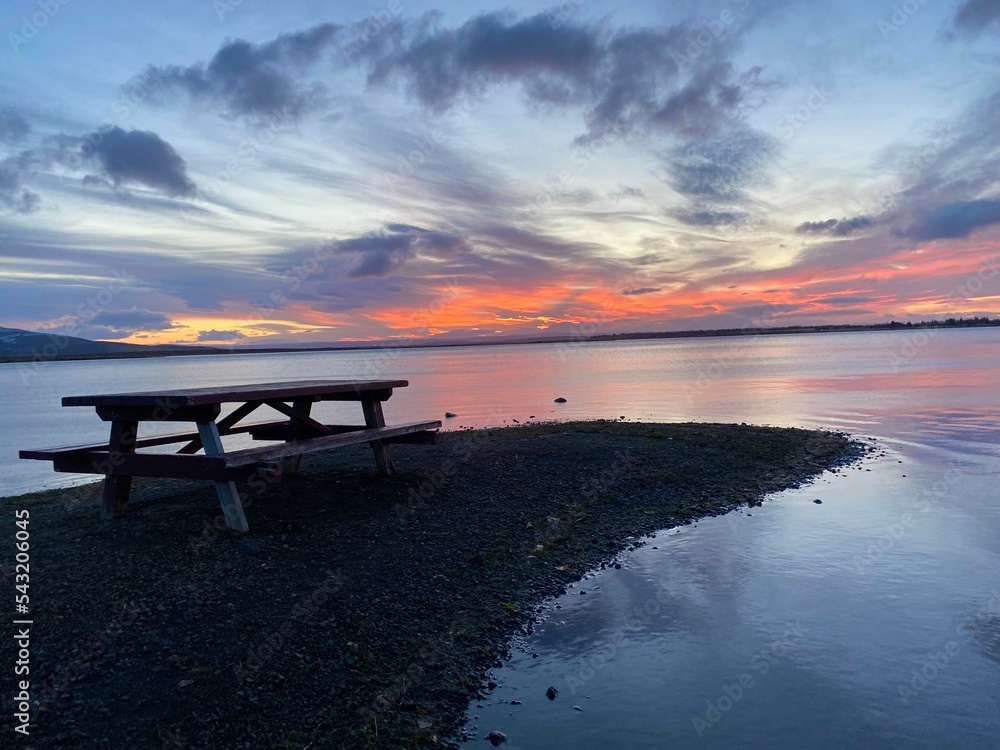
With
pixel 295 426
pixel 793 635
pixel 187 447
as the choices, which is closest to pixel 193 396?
pixel 187 447

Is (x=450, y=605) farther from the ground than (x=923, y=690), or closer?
farther from the ground

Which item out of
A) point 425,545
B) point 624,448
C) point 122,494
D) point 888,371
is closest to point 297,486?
point 122,494

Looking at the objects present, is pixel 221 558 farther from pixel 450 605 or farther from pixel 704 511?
pixel 704 511

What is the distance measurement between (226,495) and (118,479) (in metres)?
1.57

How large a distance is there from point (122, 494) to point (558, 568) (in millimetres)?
4963

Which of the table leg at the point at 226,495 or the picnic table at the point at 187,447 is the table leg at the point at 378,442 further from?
the table leg at the point at 226,495

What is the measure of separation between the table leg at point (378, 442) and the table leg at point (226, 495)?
282 cm

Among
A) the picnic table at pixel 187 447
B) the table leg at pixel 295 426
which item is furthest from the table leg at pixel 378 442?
the table leg at pixel 295 426

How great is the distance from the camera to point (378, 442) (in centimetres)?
985

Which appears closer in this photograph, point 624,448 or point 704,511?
point 704,511

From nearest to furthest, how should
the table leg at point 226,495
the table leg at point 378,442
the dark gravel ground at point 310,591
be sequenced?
the dark gravel ground at point 310,591
the table leg at point 226,495
the table leg at point 378,442

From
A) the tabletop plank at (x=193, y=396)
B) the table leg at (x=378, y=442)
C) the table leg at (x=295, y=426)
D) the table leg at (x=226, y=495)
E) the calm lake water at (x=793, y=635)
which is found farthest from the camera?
the table leg at (x=378, y=442)

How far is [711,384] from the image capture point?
134 ft

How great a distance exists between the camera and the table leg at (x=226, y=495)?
6.84 meters
